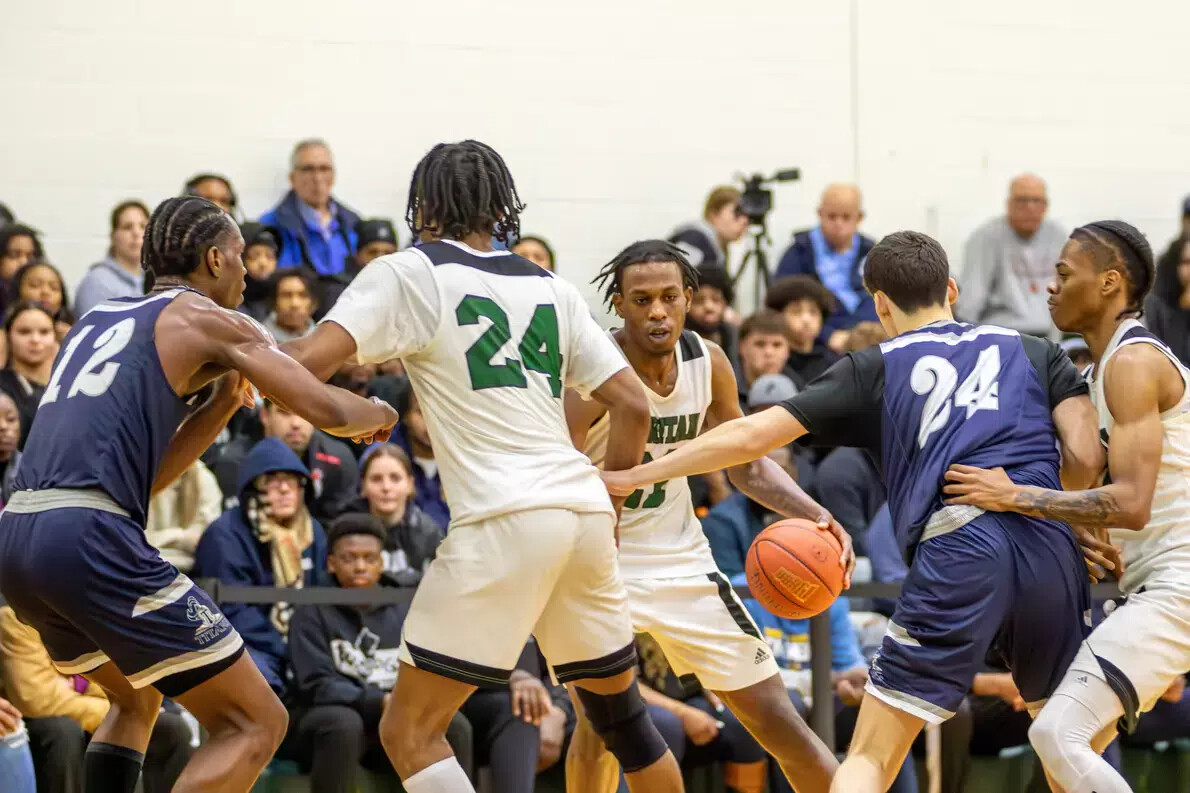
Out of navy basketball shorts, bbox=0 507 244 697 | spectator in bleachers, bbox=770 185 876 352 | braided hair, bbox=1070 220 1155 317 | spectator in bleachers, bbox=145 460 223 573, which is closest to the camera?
navy basketball shorts, bbox=0 507 244 697

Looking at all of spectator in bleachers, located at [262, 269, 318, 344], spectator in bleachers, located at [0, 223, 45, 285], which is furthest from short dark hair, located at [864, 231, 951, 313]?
spectator in bleachers, located at [0, 223, 45, 285]

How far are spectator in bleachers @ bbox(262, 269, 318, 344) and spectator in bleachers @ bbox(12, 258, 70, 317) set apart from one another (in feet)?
3.58

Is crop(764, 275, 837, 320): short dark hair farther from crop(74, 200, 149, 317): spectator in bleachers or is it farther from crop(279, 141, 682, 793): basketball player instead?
crop(279, 141, 682, 793): basketball player

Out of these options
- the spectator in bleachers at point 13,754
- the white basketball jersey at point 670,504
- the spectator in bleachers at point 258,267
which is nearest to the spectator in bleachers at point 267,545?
the spectator in bleachers at point 13,754

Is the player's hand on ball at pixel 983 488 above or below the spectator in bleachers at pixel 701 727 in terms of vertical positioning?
above

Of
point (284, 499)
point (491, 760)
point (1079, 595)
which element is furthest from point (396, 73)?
point (1079, 595)

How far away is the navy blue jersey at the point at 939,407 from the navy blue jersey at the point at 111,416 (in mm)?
1848

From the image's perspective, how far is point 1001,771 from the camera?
7430 millimetres

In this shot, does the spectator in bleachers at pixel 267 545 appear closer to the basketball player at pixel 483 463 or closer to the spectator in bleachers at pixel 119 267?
the spectator in bleachers at pixel 119 267

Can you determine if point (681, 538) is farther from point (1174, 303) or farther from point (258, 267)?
point (1174, 303)

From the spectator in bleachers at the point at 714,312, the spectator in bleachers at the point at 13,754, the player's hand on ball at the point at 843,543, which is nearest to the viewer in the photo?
the player's hand on ball at the point at 843,543

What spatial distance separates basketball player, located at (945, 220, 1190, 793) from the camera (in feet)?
15.3

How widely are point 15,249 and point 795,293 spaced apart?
447 centimetres

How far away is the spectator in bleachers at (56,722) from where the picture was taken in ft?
21.4
